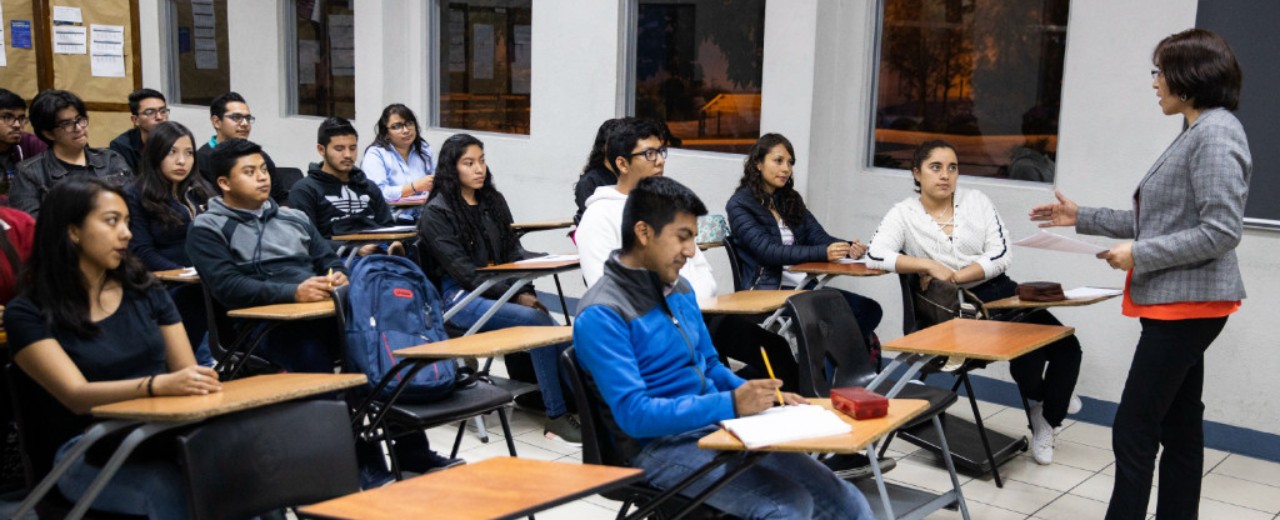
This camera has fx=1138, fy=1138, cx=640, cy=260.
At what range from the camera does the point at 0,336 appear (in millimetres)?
2980

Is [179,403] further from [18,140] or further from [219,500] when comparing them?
[18,140]

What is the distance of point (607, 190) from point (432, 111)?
4133 mm

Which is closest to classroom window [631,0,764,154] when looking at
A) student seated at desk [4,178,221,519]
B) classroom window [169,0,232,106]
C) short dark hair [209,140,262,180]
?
short dark hair [209,140,262,180]

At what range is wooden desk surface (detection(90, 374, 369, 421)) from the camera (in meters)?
2.44

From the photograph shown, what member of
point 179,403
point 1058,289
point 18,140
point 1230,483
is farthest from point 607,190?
point 18,140

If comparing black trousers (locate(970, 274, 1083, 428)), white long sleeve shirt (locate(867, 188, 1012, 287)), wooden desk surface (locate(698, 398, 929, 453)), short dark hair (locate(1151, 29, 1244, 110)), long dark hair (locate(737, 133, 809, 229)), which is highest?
short dark hair (locate(1151, 29, 1244, 110))

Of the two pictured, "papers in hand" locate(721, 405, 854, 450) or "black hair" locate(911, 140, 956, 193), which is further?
"black hair" locate(911, 140, 956, 193)

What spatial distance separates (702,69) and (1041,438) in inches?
119

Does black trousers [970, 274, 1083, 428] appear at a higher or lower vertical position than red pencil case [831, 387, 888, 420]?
lower

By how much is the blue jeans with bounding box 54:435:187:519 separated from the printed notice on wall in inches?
301

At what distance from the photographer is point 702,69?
21.7 feet

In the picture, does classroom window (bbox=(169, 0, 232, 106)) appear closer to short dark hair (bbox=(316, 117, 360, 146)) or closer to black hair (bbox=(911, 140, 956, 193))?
short dark hair (bbox=(316, 117, 360, 146))

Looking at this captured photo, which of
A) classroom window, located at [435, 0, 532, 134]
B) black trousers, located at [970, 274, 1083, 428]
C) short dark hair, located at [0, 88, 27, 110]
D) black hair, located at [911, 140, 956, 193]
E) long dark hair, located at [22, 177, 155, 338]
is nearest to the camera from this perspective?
long dark hair, located at [22, 177, 155, 338]

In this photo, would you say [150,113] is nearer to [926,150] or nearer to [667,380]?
[926,150]
